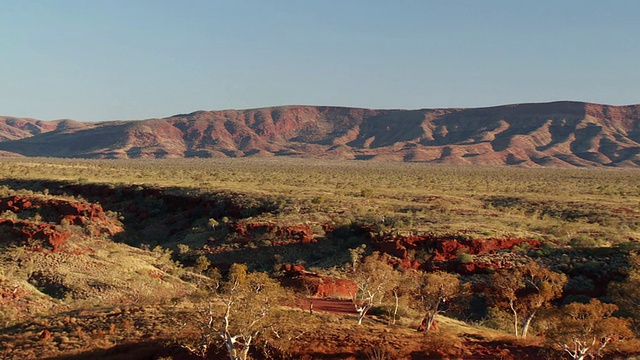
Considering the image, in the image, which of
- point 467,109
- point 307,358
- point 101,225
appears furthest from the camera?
point 467,109

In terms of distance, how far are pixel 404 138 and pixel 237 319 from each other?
164m

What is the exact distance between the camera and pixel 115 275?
929 inches

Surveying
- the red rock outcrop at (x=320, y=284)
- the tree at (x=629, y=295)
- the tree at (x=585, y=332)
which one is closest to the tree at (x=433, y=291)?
the tree at (x=585, y=332)

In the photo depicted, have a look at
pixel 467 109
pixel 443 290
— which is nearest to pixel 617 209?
pixel 443 290

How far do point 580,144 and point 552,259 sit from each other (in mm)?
135604

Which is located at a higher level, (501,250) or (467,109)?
(467,109)

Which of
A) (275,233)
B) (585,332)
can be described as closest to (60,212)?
(275,233)

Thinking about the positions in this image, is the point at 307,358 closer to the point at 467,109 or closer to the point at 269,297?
the point at 269,297

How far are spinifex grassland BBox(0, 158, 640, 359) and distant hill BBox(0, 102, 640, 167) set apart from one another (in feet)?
305

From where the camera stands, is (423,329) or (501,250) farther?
(501,250)

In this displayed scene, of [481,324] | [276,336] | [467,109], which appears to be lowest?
[481,324]

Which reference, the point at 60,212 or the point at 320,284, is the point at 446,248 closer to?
the point at 320,284

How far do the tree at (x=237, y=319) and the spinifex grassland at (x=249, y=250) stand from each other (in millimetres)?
589

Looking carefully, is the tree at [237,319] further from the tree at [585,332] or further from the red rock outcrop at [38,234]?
the red rock outcrop at [38,234]
